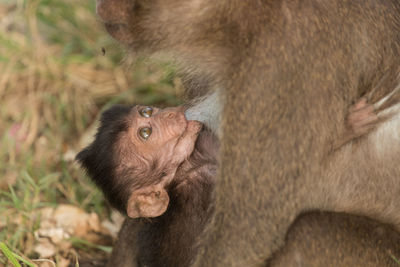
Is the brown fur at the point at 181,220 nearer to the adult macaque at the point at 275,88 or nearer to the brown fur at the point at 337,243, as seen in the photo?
the adult macaque at the point at 275,88

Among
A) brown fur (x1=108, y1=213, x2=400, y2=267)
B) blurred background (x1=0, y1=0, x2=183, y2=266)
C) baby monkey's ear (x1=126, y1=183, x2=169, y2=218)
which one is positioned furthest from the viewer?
blurred background (x1=0, y1=0, x2=183, y2=266)

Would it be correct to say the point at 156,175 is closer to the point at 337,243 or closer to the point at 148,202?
the point at 148,202

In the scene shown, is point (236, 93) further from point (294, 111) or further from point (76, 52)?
point (76, 52)

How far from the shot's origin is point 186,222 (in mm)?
3172

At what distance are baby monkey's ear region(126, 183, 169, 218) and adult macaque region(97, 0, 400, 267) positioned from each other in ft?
1.43

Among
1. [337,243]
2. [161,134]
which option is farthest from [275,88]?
[161,134]

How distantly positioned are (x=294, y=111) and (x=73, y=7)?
336 cm

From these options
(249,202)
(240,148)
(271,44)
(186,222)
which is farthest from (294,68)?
(186,222)

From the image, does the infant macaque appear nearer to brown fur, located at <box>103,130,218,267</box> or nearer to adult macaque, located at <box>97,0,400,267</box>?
brown fur, located at <box>103,130,218,267</box>

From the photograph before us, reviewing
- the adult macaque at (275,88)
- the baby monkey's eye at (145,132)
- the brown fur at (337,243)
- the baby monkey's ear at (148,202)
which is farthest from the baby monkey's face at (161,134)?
the brown fur at (337,243)

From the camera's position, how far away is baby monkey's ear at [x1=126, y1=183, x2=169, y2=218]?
3123 millimetres

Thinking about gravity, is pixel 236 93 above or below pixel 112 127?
above

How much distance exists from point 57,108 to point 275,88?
2.87 m

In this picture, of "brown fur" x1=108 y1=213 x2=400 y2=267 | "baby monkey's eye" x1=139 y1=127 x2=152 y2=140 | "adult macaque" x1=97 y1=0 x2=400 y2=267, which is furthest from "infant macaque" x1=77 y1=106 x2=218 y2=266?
"brown fur" x1=108 y1=213 x2=400 y2=267
